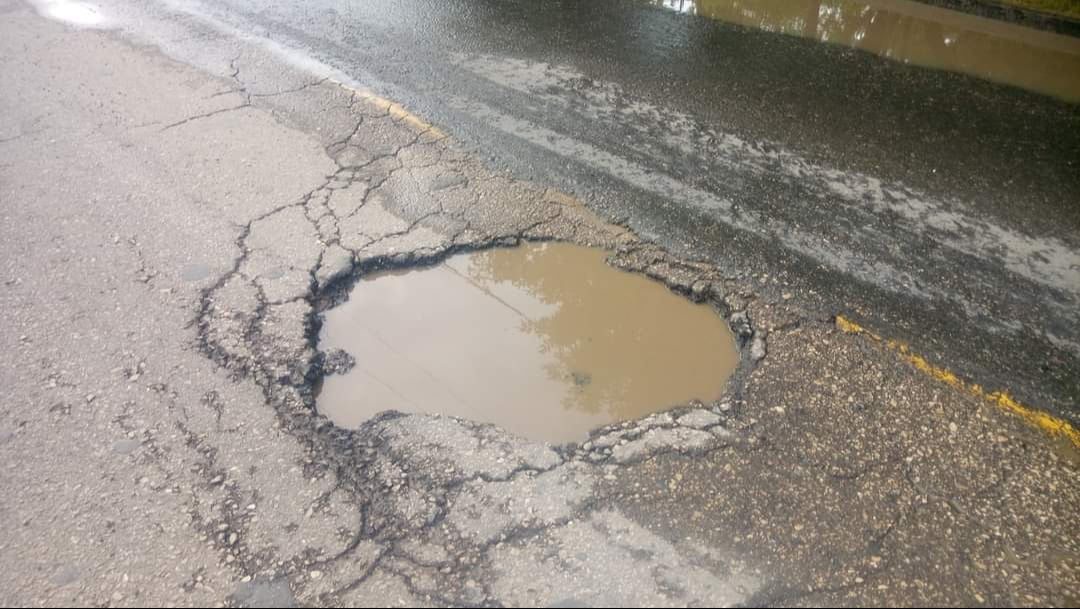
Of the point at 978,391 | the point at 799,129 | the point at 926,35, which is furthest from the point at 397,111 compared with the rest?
the point at 926,35

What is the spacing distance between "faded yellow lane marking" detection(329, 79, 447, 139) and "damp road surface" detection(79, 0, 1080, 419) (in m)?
0.12

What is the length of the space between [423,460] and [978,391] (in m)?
2.57

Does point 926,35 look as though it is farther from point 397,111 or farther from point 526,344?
point 526,344

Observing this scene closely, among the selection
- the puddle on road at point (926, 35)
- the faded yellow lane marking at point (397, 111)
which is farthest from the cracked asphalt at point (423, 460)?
the puddle on road at point (926, 35)

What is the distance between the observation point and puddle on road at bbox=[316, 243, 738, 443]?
3623mm

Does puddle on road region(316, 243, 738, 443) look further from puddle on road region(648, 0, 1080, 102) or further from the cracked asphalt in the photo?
puddle on road region(648, 0, 1080, 102)

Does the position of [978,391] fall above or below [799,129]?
below

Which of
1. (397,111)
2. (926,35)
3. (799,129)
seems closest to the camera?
(799,129)

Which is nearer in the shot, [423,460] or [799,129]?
[423,460]

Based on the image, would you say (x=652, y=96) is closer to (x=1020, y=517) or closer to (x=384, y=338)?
(x=384, y=338)

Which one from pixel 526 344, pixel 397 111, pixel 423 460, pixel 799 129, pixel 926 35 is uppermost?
pixel 926 35

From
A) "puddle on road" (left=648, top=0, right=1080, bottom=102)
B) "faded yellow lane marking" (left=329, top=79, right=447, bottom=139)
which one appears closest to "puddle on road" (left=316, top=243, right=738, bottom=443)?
"faded yellow lane marking" (left=329, top=79, right=447, bottom=139)

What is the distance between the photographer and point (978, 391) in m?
3.54

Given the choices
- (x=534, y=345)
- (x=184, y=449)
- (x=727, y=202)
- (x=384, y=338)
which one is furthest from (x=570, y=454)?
(x=727, y=202)
